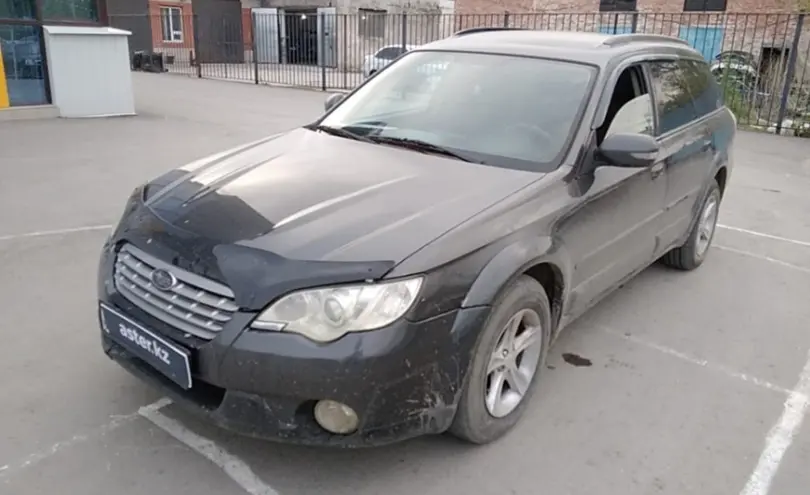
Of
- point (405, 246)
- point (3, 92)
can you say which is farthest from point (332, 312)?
point (3, 92)

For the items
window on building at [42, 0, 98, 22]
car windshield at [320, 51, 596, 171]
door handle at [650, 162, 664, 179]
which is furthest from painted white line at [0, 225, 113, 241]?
window on building at [42, 0, 98, 22]

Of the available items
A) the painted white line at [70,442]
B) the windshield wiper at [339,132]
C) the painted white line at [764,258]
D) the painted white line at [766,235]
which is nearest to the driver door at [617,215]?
the windshield wiper at [339,132]

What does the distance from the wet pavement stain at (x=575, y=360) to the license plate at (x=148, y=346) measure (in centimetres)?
209

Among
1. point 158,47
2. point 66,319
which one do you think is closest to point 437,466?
point 66,319

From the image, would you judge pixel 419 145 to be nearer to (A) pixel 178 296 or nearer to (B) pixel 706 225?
(A) pixel 178 296

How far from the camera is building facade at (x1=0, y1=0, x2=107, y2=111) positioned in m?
9.99

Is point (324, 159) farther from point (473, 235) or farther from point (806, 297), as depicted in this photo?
point (806, 297)

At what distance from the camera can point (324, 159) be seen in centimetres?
323

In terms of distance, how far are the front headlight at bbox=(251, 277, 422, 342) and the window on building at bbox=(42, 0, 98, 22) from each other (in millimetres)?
10294

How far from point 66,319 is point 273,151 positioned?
1.60m

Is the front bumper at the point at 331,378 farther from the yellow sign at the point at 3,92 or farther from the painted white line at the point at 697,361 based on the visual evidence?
the yellow sign at the point at 3,92

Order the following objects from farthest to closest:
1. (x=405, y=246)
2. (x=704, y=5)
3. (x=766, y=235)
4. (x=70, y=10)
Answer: (x=704, y=5)
(x=70, y=10)
(x=766, y=235)
(x=405, y=246)

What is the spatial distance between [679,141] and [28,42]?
32.9 feet

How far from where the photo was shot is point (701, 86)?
15.8 feet
